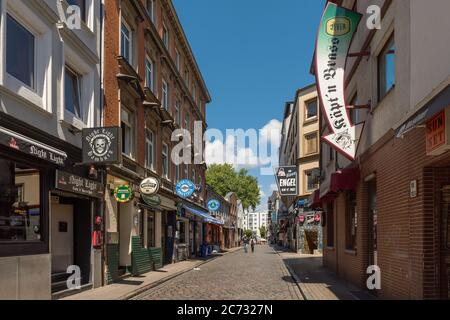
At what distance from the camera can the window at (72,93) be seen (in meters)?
12.6

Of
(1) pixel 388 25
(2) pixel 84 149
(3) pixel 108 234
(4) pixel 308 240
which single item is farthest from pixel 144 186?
(4) pixel 308 240

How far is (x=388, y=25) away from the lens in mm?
A: 10508

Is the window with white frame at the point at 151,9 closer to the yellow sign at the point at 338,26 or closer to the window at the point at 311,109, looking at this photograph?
the yellow sign at the point at 338,26

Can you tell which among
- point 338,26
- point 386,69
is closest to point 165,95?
point 338,26

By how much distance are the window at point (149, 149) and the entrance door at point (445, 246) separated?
14051 mm

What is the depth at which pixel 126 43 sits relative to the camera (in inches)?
704

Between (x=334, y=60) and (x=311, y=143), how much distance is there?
97.7 ft

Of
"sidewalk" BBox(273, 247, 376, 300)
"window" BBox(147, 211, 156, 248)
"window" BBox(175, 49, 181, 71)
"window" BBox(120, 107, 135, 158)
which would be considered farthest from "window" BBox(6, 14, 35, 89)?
"window" BBox(175, 49, 181, 71)

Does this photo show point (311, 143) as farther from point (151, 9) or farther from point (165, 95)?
point (151, 9)

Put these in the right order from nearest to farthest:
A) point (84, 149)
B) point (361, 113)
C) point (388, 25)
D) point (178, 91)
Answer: point (388, 25) < point (84, 149) < point (361, 113) < point (178, 91)

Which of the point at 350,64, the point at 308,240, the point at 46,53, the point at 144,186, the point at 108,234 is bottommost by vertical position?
the point at 308,240

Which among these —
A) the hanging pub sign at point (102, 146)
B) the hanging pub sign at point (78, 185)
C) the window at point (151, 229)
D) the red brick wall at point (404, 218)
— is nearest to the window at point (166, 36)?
the window at point (151, 229)

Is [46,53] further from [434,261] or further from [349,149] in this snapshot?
[434,261]
